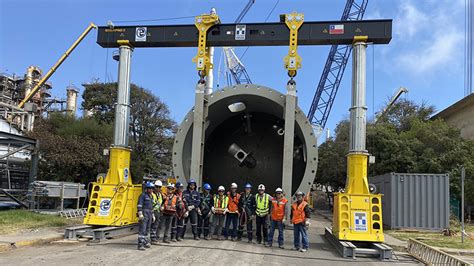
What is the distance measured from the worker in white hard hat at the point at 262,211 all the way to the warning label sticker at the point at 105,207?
331cm

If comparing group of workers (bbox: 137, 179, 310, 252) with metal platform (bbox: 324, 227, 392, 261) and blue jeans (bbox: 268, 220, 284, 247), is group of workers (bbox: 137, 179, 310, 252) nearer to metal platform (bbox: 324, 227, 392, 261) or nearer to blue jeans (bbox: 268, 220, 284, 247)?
blue jeans (bbox: 268, 220, 284, 247)

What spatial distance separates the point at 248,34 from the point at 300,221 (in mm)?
4653

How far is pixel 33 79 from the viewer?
5397 centimetres

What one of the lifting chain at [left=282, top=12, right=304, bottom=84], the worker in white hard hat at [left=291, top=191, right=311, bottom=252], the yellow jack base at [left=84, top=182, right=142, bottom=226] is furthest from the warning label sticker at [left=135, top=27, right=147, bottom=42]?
the worker in white hard hat at [left=291, top=191, right=311, bottom=252]

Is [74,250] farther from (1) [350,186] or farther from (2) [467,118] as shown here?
(2) [467,118]

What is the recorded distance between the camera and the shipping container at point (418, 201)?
53.7ft

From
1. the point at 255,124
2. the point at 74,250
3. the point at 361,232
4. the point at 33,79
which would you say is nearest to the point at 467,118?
the point at 255,124

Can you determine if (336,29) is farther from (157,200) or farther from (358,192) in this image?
(157,200)

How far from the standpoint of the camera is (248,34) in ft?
35.8

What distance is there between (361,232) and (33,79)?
174 ft

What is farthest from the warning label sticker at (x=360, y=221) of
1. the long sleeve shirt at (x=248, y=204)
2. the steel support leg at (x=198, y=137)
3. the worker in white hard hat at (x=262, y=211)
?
the steel support leg at (x=198, y=137)

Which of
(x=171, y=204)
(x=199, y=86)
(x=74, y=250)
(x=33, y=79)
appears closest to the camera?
(x=74, y=250)

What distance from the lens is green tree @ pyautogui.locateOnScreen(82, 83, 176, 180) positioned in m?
31.1

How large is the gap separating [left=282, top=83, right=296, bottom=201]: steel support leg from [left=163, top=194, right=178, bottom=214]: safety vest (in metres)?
2.42
